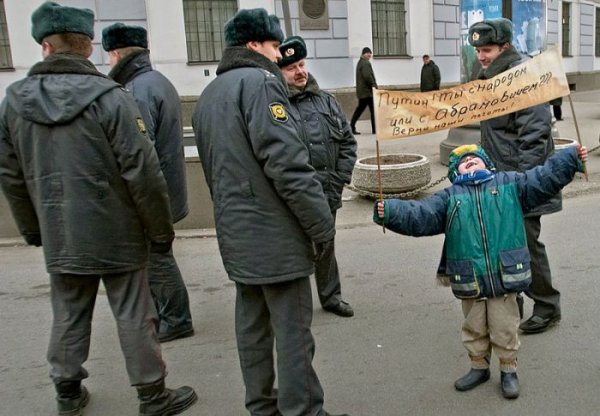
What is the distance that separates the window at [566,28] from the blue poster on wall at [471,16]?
13856mm

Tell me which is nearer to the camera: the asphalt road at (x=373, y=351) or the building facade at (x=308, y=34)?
the asphalt road at (x=373, y=351)

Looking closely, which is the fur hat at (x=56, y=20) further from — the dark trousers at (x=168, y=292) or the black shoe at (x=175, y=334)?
the black shoe at (x=175, y=334)

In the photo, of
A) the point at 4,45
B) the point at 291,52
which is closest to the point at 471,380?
the point at 291,52

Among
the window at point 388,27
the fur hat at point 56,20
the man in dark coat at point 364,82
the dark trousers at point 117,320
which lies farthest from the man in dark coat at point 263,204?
the window at point 388,27

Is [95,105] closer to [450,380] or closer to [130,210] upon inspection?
[130,210]

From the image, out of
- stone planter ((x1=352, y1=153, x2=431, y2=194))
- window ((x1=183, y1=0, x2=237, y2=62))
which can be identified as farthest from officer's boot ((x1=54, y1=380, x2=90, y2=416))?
window ((x1=183, y1=0, x2=237, y2=62))

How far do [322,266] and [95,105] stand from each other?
2.11 m

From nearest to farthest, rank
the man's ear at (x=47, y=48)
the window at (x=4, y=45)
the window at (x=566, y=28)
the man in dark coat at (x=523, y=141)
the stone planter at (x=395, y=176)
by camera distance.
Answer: the man's ear at (x=47, y=48) < the man in dark coat at (x=523, y=141) < the stone planter at (x=395, y=176) < the window at (x=4, y=45) < the window at (x=566, y=28)

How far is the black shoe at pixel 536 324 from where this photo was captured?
390 cm

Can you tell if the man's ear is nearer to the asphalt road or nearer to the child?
the child

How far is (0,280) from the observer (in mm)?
5629

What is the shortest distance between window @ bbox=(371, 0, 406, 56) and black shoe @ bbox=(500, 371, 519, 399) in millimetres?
13540

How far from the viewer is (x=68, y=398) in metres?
3.24

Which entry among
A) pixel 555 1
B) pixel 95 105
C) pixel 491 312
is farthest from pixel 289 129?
pixel 555 1
